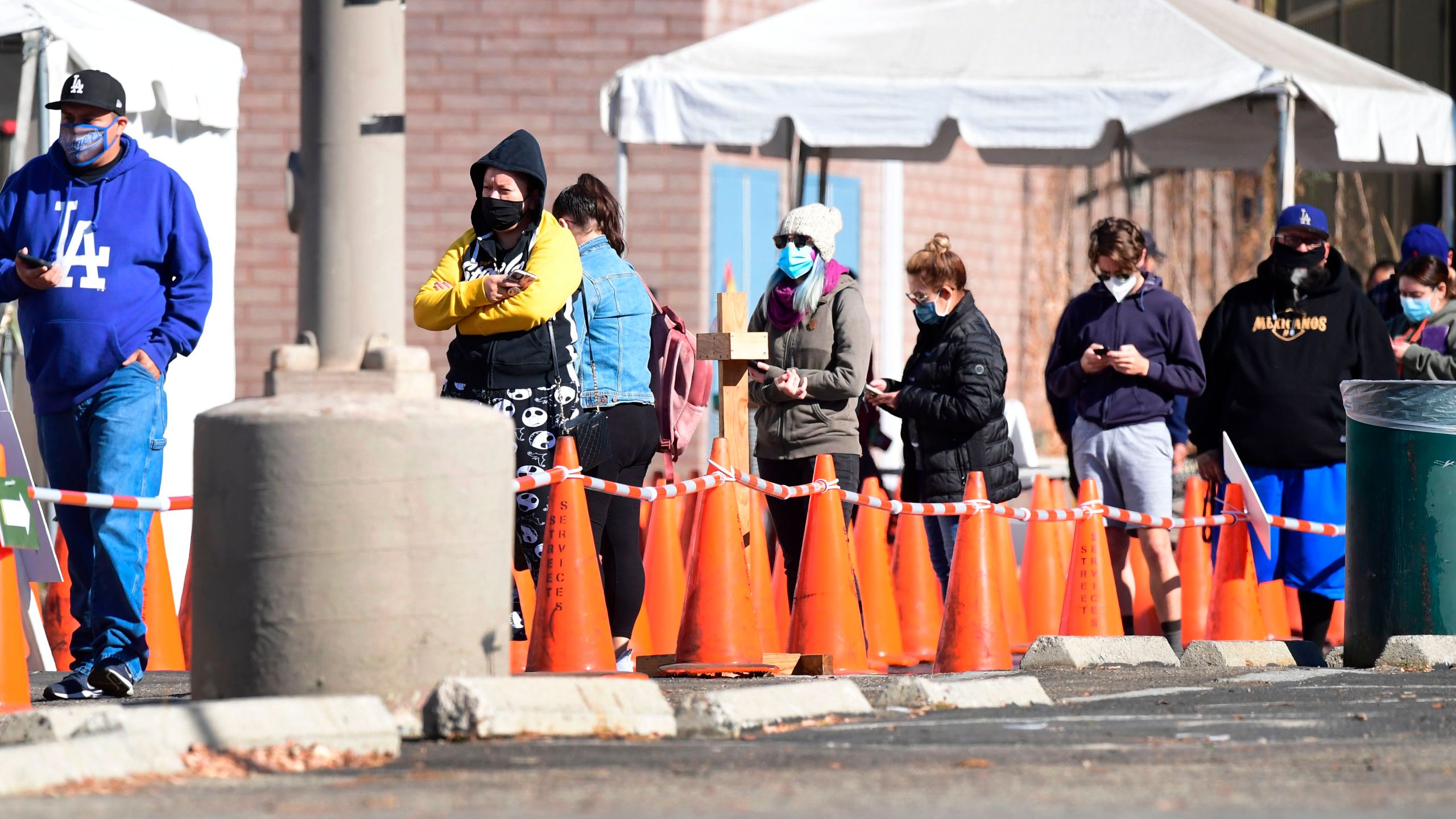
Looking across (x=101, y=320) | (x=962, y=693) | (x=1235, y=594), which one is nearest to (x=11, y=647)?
(x=101, y=320)

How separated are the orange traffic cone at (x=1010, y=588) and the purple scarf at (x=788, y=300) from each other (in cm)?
136

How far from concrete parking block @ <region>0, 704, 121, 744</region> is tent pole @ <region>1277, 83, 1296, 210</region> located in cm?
769

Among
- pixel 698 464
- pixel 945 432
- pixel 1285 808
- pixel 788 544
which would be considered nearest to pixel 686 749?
pixel 1285 808

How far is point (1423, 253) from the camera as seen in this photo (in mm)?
11023

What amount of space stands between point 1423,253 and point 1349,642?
330cm

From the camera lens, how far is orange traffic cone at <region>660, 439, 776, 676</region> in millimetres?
7879

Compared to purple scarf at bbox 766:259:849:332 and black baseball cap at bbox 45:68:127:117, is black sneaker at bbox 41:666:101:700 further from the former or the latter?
purple scarf at bbox 766:259:849:332

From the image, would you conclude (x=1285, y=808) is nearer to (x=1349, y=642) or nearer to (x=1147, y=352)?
(x=1349, y=642)

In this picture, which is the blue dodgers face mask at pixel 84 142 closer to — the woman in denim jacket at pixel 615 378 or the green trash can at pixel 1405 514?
the woman in denim jacket at pixel 615 378

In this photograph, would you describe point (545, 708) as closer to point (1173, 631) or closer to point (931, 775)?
point (931, 775)

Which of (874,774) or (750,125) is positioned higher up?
(750,125)

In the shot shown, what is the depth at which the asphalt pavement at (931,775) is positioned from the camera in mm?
4230

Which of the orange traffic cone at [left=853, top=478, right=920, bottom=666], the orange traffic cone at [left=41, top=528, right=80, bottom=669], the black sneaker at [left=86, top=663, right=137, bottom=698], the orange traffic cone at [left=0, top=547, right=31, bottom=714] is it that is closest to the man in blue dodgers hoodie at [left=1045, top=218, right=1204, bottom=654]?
the orange traffic cone at [left=853, top=478, right=920, bottom=666]

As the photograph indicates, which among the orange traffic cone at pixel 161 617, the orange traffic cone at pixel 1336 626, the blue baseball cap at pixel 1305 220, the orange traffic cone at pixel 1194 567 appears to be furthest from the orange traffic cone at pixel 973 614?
the orange traffic cone at pixel 161 617
